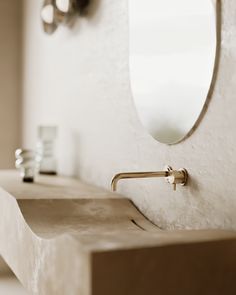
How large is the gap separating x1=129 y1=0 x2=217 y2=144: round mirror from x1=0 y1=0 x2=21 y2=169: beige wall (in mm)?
2083

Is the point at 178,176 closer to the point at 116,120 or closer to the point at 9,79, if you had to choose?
the point at 116,120

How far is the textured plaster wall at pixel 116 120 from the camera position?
1.20 m

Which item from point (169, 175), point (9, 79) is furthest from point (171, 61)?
point (9, 79)

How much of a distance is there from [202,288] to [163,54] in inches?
31.7

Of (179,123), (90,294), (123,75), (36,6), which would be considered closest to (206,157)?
(179,123)

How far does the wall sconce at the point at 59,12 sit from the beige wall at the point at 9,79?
0.95 meters

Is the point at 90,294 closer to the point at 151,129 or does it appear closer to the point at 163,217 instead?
the point at 163,217

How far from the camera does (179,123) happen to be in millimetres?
1404

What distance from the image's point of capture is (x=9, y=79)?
143 inches

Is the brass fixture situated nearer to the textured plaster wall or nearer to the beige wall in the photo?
the textured plaster wall

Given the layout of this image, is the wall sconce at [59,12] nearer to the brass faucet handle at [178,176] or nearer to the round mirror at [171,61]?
the round mirror at [171,61]

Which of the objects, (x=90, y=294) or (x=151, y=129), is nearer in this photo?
(x=90, y=294)

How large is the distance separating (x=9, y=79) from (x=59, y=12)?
1254mm

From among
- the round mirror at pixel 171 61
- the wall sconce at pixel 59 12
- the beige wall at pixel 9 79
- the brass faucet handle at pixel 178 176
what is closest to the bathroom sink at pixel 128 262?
the brass faucet handle at pixel 178 176
